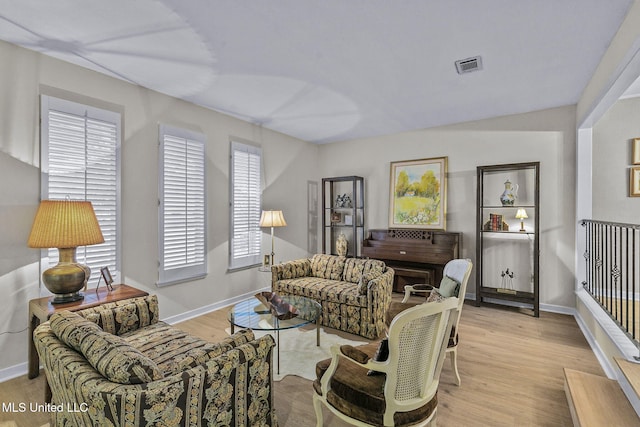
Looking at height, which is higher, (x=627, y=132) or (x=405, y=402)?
(x=627, y=132)

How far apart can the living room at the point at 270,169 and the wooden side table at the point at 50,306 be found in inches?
9.6

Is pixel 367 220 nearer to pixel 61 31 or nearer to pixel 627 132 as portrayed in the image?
pixel 627 132

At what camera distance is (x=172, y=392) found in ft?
4.17

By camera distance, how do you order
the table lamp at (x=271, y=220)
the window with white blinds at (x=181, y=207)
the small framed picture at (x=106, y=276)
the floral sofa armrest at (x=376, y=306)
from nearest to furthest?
the small framed picture at (x=106, y=276), the floral sofa armrest at (x=376, y=306), the window with white blinds at (x=181, y=207), the table lamp at (x=271, y=220)

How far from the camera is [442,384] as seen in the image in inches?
96.4

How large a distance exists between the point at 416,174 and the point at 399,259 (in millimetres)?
1472

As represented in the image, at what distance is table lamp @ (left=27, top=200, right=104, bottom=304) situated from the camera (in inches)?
92.0

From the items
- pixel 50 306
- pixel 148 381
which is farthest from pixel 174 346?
pixel 50 306

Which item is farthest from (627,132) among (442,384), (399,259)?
(442,384)

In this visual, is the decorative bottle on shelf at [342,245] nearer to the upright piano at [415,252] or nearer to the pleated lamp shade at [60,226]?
→ the upright piano at [415,252]

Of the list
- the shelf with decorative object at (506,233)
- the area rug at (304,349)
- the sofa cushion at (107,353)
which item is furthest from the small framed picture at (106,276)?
the shelf with decorative object at (506,233)

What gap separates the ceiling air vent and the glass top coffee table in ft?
8.88

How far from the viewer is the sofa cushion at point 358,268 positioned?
382cm

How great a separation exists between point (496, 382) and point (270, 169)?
4.10 metres
